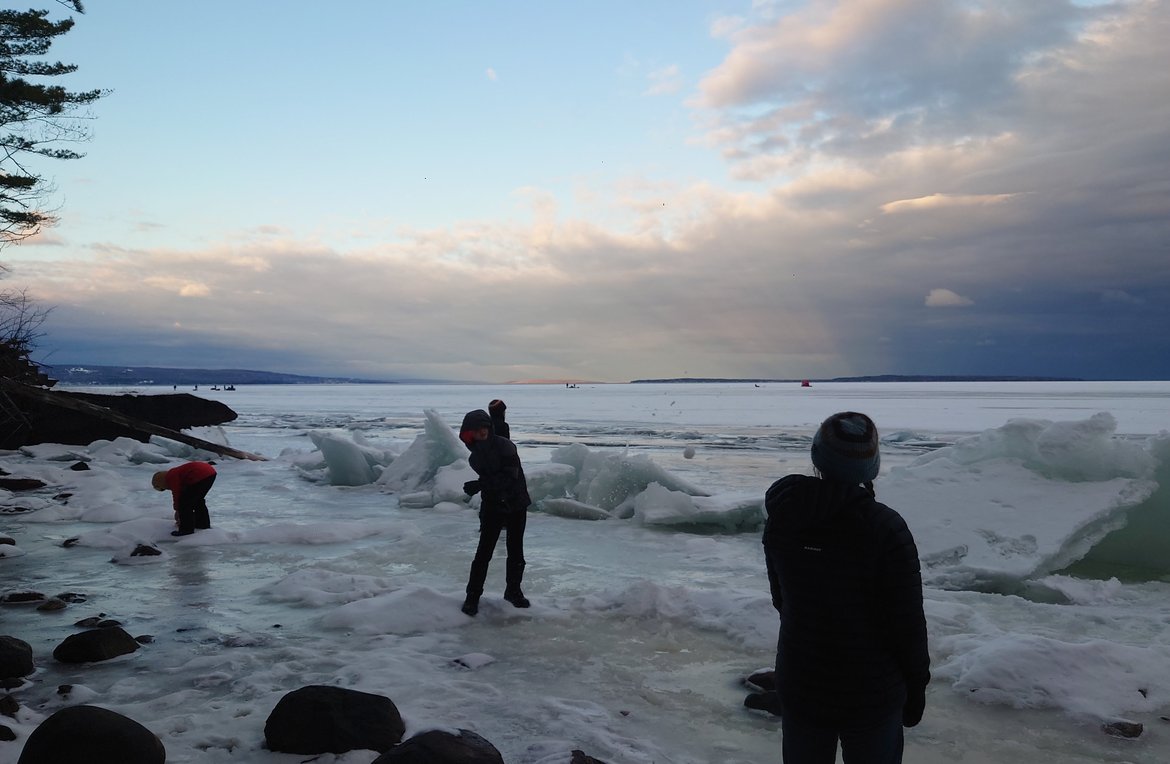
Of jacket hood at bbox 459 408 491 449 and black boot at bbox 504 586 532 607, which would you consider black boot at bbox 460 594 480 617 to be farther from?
jacket hood at bbox 459 408 491 449

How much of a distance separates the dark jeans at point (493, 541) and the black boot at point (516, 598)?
98mm

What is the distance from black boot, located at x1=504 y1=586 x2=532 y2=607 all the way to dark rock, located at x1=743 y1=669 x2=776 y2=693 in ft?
7.57

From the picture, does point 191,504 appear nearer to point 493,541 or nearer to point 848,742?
point 493,541

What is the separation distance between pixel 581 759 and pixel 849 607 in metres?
1.94

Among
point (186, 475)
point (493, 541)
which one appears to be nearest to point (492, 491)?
point (493, 541)

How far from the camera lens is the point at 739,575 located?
8.53 m

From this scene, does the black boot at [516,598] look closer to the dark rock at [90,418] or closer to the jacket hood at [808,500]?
the jacket hood at [808,500]

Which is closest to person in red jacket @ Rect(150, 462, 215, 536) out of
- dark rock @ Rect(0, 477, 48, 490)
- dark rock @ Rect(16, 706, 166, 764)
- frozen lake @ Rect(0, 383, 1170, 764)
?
frozen lake @ Rect(0, 383, 1170, 764)

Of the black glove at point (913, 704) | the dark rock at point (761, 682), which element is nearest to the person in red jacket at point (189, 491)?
the dark rock at point (761, 682)

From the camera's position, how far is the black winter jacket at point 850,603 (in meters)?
2.34

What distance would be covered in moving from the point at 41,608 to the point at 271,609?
194cm

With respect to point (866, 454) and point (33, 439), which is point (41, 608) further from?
point (33, 439)

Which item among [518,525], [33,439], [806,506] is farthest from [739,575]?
[33,439]

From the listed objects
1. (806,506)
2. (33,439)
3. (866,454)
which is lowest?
(33,439)
